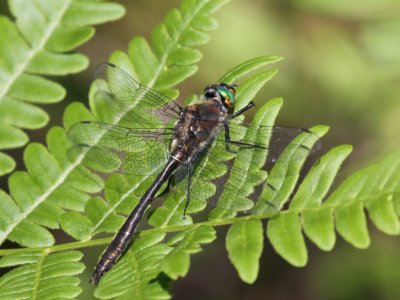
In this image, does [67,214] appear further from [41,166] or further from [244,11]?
[244,11]

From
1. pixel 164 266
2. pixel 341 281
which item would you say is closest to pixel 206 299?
pixel 341 281

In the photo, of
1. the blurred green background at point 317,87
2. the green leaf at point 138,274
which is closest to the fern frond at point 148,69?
the green leaf at point 138,274

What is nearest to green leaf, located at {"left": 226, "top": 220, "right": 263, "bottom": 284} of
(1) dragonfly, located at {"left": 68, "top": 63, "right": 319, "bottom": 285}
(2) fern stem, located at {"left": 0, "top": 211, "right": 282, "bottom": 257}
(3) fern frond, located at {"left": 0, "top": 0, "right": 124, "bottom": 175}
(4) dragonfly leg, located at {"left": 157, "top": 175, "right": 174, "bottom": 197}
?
(2) fern stem, located at {"left": 0, "top": 211, "right": 282, "bottom": 257}

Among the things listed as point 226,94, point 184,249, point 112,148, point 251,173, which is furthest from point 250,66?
point 184,249

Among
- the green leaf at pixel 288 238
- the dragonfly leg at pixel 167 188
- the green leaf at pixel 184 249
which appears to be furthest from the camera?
the dragonfly leg at pixel 167 188

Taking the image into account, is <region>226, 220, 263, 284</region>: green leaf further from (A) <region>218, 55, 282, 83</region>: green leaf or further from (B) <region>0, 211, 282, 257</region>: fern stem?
(A) <region>218, 55, 282, 83</region>: green leaf

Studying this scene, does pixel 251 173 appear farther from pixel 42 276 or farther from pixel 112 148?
pixel 42 276

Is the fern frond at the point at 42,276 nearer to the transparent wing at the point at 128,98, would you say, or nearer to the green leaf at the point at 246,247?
the green leaf at the point at 246,247
